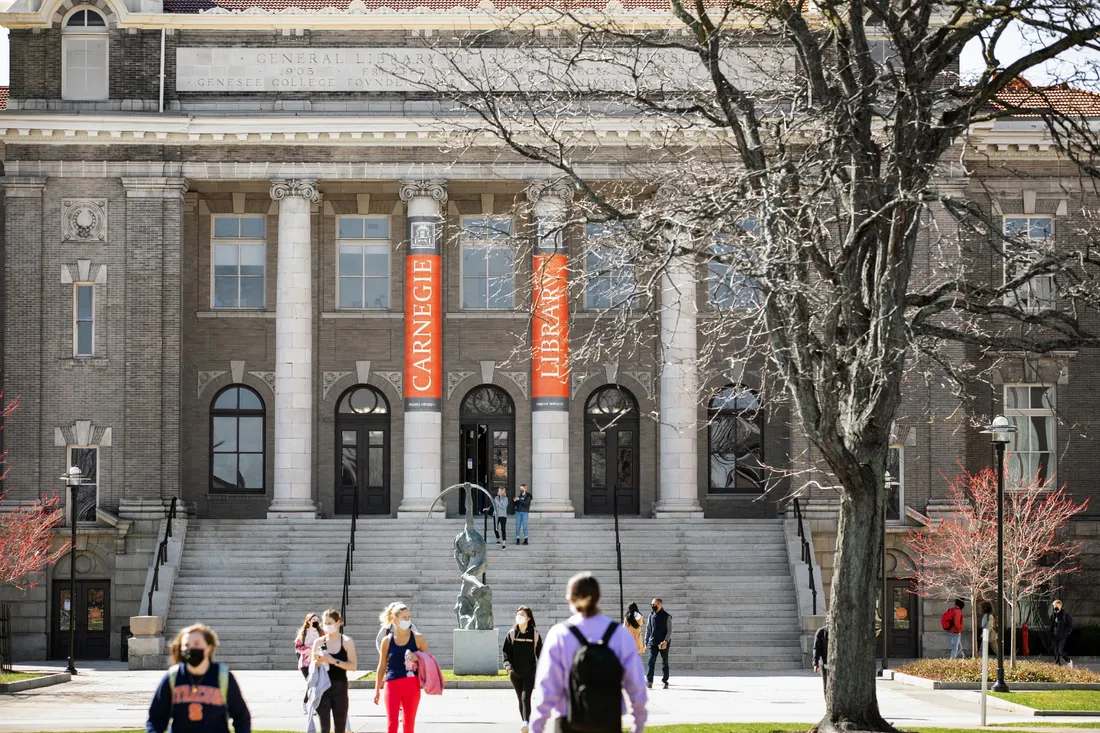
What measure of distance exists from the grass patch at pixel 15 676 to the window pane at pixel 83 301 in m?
11.2

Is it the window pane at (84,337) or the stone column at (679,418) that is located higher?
the window pane at (84,337)

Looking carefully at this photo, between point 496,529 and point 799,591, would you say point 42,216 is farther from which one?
point 799,591

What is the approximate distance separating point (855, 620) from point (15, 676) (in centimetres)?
1738

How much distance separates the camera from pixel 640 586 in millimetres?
36812

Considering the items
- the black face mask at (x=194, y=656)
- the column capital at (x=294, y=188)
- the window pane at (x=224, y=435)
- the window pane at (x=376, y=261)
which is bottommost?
the black face mask at (x=194, y=656)

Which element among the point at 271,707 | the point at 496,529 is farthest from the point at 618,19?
the point at 271,707

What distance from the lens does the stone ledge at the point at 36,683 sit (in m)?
28.6

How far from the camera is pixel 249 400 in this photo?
143ft

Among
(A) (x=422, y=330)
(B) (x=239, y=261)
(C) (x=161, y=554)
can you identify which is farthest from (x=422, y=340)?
(C) (x=161, y=554)

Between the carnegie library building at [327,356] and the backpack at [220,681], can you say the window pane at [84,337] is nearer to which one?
the carnegie library building at [327,356]

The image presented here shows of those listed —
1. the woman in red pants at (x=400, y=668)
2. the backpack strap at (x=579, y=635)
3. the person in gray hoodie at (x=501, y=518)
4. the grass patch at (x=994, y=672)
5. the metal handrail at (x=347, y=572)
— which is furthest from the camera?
the person in gray hoodie at (x=501, y=518)

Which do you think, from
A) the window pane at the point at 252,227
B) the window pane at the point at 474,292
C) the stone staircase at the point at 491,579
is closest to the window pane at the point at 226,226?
the window pane at the point at 252,227

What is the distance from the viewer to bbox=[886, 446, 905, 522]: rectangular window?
41000 mm

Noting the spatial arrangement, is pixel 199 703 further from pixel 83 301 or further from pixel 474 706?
pixel 83 301
